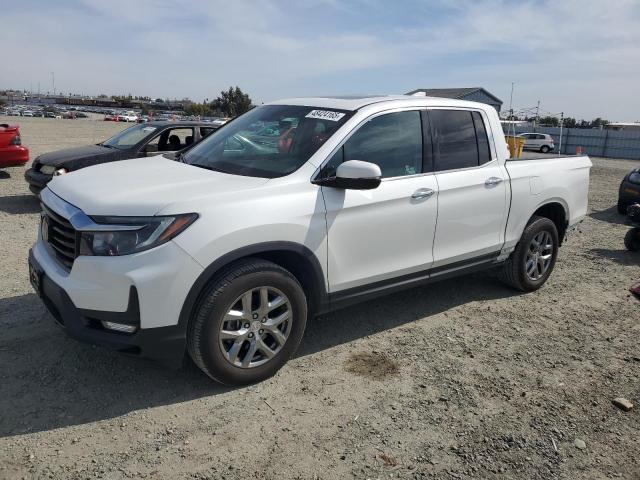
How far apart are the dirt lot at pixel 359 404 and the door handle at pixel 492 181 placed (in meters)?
1.22

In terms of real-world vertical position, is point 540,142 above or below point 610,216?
above

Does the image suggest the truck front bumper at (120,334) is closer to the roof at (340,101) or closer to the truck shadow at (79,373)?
the truck shadow at (79,373)

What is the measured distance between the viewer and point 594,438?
3180 mm

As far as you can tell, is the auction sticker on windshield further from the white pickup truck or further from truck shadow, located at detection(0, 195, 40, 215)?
truck shadow, located at detection(0, 195, 40, 215)

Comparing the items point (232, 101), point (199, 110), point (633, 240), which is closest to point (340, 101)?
point (633, 240)

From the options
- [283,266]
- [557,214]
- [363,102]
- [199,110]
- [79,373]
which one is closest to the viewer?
[79,373]

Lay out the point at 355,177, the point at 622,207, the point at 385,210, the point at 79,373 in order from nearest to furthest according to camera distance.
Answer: the point at 355,177, the point at 79,373, the point at 385,210, the point at 622,207

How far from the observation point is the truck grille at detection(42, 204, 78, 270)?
3246 millimetres

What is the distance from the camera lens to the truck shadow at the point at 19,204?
27.2ft

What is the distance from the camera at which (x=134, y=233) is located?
10.0 feet

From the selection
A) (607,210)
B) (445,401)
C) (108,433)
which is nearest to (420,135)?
A: (445,401)

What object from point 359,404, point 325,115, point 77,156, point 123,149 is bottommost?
point 359,404

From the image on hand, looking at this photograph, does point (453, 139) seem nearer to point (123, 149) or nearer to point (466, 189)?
point (466, 189)

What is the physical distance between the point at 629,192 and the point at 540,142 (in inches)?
1053
